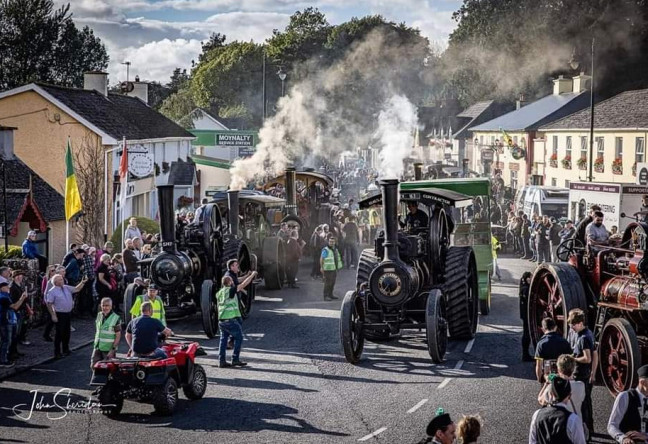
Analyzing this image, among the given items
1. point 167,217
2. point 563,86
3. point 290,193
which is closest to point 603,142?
point 563,86

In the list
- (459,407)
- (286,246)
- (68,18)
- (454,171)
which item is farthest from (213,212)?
(68,18)

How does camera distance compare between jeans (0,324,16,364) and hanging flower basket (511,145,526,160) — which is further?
hanging flower basket (511,145,526,160)

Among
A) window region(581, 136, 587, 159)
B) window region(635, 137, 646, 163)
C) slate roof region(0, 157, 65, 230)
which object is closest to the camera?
slate roof region(0, 157, 65, 230)

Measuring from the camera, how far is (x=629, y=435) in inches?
324

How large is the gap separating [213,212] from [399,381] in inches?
288

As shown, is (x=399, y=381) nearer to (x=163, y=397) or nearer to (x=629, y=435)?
(x=163, y=397)

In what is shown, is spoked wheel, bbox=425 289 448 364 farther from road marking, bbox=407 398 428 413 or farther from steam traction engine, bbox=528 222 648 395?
road marking, bbox=407 398 428 413

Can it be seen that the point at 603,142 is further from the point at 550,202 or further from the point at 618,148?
the point at 550,202

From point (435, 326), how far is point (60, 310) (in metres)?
6.03

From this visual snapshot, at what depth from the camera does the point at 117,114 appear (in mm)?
36781

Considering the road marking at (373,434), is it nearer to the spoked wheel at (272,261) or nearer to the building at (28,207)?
the spoked wheel at (272,261)

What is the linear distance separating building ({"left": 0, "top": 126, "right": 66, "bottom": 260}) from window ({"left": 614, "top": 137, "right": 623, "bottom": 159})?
21665mm

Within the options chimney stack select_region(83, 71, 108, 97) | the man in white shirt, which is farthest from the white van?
the man in white shirt

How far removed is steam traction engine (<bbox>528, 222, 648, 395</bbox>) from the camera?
452 inches
